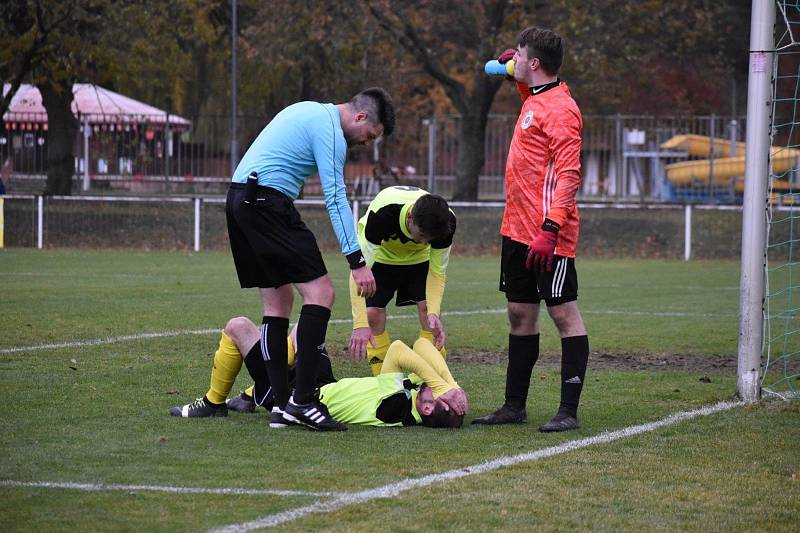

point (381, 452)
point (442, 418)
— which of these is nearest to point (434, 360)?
point (442, 418)

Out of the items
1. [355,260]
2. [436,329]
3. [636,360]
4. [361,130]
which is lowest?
[636,360]

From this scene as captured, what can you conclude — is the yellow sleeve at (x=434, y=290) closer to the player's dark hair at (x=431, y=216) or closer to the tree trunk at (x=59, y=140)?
the player's dark hair at (x=431, y=216)

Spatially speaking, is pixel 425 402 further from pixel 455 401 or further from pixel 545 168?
pixel 545 168

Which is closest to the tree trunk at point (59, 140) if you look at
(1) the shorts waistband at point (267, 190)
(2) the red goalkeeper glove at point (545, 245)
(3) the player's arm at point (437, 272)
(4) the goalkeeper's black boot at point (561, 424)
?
(3) the player's arm at point (437, 272)

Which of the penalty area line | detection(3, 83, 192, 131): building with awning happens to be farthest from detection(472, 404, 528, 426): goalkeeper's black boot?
detection(3, 83, 192, 131): building with awning

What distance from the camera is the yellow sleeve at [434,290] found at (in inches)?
309

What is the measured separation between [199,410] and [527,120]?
247cm

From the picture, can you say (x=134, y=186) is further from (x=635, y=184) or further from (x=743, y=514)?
(x=743, y=514)

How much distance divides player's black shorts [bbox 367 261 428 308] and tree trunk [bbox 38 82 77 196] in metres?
22.9

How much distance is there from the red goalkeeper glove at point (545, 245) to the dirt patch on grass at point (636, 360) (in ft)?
10.7

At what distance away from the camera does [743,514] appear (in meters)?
4.89

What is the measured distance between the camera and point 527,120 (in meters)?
6.80

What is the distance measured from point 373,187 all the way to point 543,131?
26.6 metres

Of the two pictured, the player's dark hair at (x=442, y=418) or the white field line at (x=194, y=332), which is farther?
the white field line at (x=194, y=332)
